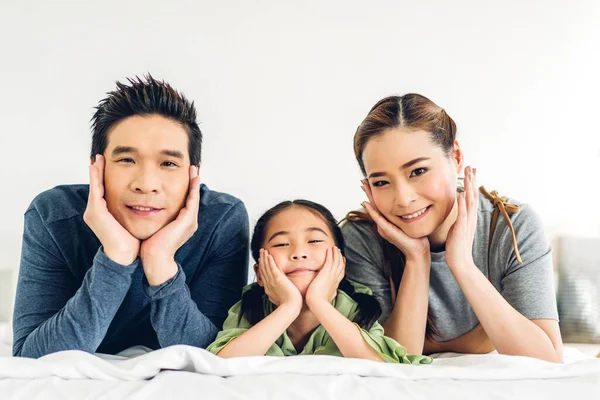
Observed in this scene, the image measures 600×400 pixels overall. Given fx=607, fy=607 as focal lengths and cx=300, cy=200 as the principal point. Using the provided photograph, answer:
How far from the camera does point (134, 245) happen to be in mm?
1410

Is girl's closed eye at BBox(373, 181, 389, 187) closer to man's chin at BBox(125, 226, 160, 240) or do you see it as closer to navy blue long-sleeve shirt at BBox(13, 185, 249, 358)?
navy blue long-sleeve shirt at BBox(13, 185, 249, 358)

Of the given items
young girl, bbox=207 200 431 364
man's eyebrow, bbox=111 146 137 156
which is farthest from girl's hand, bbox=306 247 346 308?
man's eyebrow, bbox=111 146 137 156

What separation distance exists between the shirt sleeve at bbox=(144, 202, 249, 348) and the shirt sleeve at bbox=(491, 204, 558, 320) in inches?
27.0

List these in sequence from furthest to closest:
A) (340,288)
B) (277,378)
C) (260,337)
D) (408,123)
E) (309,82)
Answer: (309,82) → (340,288) → (408,123) → (260,337) → (277,378)

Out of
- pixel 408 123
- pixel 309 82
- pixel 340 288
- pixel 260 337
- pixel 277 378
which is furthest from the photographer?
pixel 309 82

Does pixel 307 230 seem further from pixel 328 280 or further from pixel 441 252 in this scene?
pixel 441 252

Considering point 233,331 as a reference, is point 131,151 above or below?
above

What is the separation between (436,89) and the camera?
Answer: 7.91ft

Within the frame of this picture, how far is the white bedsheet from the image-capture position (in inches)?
40.8

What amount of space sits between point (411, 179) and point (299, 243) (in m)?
0.32

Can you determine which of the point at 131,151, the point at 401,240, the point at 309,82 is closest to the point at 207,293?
the point at 131,151

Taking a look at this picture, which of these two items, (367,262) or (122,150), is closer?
(122,150)

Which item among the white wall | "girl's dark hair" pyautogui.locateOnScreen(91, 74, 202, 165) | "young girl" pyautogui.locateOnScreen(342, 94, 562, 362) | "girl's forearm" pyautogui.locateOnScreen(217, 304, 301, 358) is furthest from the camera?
the white wall

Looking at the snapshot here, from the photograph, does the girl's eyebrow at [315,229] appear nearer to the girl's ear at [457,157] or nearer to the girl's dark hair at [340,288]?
the girl's dark hair at [340,288]
